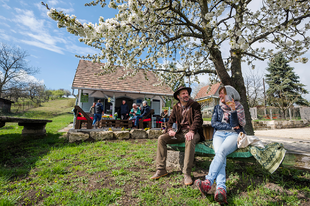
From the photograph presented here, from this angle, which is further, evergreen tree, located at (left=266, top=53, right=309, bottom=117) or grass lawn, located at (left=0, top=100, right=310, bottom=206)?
evergreen tree, located at (left=266, top=53, right=309, bottom=117)

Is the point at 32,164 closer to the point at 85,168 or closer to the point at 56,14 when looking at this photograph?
the point at 85,168

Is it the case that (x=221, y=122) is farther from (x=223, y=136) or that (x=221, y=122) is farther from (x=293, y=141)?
(x=293, y=141)

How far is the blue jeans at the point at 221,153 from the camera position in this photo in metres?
A: 2.26

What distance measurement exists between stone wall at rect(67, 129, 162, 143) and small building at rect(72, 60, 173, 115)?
16.2 feet

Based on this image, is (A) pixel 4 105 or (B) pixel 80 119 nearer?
(B) pixel 80 119

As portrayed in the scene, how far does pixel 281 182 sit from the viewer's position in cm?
249

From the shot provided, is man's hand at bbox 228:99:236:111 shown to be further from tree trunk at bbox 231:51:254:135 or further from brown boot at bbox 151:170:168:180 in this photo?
tree trunk at bbox 231:51:254:135

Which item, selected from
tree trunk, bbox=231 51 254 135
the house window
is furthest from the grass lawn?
the house window

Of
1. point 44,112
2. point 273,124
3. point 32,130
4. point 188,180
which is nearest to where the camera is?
point 188,180

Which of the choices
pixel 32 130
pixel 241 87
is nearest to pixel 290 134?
pixel 241 87

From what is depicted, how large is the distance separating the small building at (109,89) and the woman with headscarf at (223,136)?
9.34 metres

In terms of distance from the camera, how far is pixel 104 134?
6215mm

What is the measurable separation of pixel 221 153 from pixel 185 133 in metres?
0.84

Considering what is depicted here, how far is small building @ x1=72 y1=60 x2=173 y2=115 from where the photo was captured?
11.2 m
